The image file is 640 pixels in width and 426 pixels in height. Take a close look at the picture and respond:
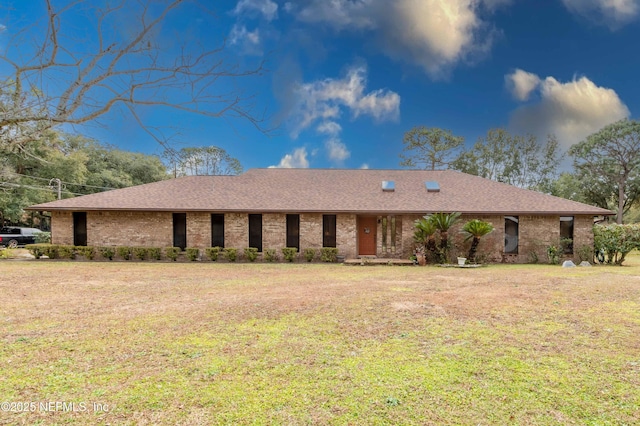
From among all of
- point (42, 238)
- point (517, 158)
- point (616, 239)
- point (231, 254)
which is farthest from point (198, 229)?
point (517, 158)

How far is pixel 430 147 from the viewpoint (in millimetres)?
35031

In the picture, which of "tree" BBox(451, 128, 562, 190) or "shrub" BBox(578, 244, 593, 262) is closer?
"shrub" BBox(578, 244, 593, 262)

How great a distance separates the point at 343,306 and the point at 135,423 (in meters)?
4.69

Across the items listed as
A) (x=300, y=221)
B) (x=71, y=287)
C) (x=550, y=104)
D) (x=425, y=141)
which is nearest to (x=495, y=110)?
(x=550, y=104)

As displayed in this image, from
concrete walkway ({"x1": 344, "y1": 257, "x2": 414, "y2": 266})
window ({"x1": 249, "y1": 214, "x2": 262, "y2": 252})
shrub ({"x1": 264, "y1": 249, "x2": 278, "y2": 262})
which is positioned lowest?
concrete walkway ({"x1": 344, "y1": 257, "x2": 414, "y2": 266})

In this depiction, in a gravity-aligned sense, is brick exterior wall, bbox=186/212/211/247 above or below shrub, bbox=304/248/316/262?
above

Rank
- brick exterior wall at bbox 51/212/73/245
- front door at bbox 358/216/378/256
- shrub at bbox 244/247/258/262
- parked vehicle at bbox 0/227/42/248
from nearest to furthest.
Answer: shrub at bbox 244/247/258/262 < brick exterior wall at bbox 51/212/73/245 < front door at bbox 358/216/378/256 < parked vehicle at bbox 0/227/42/248

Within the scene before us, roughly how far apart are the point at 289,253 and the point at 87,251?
9.73 m

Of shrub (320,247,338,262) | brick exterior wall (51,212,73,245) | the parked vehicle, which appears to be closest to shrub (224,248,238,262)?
shrub (320,247,338,262)

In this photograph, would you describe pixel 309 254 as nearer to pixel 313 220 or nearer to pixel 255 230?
pixel 313 220

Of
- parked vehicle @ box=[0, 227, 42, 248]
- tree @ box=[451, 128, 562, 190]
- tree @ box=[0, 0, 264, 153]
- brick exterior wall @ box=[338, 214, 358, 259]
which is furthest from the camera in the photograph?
tree @ box=[451, 128, 562, 190]

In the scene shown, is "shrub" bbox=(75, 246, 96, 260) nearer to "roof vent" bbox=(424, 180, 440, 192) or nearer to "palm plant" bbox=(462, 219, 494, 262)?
"roof vent" bbox=(424, 180, 440, 192)

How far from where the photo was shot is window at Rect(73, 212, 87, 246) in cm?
1716

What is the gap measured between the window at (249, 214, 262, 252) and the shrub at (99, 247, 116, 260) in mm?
6565
